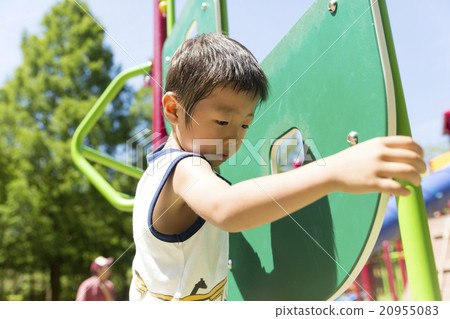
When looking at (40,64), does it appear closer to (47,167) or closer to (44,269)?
(47,167)

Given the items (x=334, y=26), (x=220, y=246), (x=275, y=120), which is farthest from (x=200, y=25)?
(x=220, y=246)

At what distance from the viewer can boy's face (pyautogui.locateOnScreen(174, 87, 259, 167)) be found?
706 millimetres

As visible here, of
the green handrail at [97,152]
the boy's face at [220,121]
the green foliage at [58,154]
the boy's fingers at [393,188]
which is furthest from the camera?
the green foliage at [58,154]

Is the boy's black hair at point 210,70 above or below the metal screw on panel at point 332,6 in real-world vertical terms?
below

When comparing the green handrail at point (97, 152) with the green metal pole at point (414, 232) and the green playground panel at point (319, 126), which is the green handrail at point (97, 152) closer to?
the green playground panel at point (319, 126)

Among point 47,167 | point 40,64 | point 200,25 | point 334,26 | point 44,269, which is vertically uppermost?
point 40,64

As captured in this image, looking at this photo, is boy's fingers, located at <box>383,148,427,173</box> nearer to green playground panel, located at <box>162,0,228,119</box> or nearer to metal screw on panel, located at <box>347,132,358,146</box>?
metal screw on panel, located at <box>347,132,358,146</box>

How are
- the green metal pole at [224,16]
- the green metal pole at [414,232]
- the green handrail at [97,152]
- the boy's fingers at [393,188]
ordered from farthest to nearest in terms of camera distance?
the green handrail at [97,152]
the green metal pole at [224,16]
the green metal pole at [414,232]
the boy's fingers at [393,188]

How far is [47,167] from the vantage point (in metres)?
7.59

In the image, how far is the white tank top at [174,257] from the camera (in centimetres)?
73

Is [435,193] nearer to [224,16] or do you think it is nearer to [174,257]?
[224,16]

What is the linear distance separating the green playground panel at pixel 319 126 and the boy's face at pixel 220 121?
0.14 meters

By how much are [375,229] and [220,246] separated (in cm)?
30

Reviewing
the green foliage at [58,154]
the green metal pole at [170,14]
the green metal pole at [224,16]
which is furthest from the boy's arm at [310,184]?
the green foliage at [58,154]
